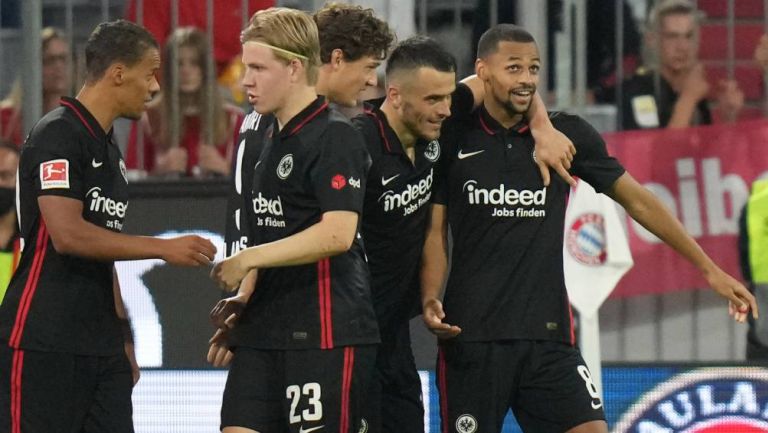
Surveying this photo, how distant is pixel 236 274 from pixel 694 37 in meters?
3.76

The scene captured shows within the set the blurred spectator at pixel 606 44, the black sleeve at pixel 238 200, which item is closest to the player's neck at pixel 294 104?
the black sleeve at pixel 238 200

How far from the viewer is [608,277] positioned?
7758 millimetres

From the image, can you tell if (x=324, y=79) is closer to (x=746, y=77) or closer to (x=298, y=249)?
(x=298, y=249)

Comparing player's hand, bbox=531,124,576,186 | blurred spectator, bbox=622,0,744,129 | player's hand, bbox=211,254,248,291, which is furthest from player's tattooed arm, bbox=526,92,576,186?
blurred spectator, bbox=622,0,744,129

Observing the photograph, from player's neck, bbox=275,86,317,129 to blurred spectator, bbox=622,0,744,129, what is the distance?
3.08 m

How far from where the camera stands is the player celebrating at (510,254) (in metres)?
5.70

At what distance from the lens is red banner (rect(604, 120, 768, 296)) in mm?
7734

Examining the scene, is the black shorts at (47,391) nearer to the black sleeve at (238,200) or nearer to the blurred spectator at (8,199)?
the black sleeve at (238,200)

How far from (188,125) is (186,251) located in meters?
3.05

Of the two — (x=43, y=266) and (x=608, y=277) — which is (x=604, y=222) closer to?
(x=608, y=277)

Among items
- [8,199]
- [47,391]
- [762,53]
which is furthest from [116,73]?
[762,53]

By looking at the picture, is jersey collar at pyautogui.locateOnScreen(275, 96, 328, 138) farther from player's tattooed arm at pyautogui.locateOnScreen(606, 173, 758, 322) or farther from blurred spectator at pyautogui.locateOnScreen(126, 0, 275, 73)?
blurred spectator at pyautogui.locateOnScreen(126, 0, 275, 73)

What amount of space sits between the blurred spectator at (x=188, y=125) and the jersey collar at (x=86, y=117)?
2602 mm

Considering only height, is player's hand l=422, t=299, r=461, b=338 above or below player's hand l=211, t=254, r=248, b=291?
below
